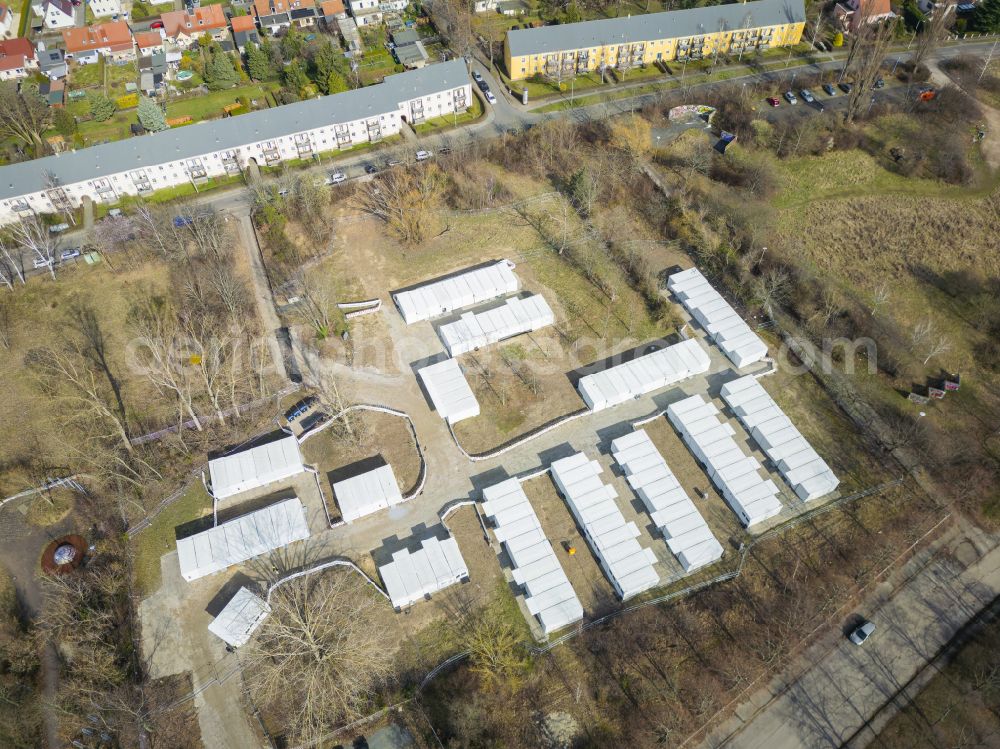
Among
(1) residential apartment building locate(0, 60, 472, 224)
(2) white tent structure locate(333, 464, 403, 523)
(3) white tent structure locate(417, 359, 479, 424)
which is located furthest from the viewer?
(1) residential apartment building locate(0, 60, 472, 224)

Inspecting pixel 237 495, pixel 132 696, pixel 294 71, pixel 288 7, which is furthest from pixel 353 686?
pixel 288 7

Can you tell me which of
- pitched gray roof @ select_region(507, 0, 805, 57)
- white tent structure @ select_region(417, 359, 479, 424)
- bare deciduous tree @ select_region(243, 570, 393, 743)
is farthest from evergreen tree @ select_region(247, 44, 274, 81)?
bare deciduous tree @ select_region(243, 570, 393, 743)

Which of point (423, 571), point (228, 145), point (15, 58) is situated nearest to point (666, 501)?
point (423, 571)

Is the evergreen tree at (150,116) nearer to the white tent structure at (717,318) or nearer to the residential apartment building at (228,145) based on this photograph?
the residential apartment building at (228,145)

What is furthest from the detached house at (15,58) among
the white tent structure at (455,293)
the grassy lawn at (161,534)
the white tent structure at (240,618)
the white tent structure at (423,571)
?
the white tent structure at (423,571)

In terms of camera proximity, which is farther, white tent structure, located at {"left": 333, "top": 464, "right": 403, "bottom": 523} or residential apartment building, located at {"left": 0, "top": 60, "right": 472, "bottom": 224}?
residential apartment building, located at {"left": 0, "top": 60, "right": 472, "bottom": 224}

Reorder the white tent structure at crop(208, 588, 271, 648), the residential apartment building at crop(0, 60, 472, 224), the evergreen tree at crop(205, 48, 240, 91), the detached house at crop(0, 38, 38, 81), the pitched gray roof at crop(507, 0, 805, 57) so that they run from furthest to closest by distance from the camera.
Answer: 1. the detached house at crop(0, 38, 38, 81)
2. the evergreen tree at crop(205, 48, 240, 91)
3. the pitched gray roof at crop(507, 0, 805, 57)
4. the residential apartment building at crop(0, 60, 472, 224)
5. the white tent structure at crop(208, 588, 271, 648)

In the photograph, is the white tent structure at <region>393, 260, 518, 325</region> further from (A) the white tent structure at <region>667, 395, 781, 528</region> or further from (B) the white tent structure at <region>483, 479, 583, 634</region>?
(A) the white tent structure at <region>667, 395, 781, 528</region>

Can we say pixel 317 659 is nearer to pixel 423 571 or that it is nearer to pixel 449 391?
pixel 423 571
